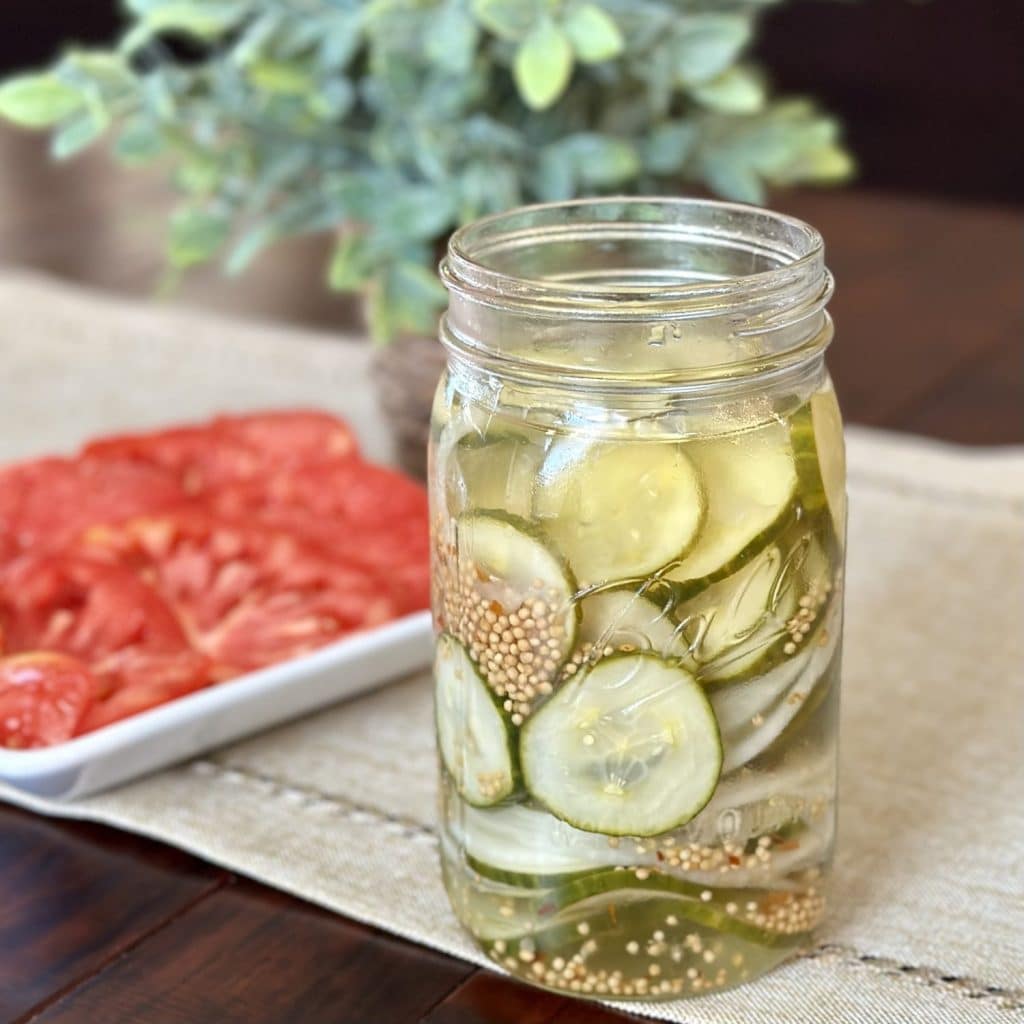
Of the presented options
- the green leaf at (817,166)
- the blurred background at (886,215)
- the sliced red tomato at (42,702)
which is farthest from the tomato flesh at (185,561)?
the blurred background at (886,215)

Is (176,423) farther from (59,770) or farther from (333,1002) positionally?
(333,1002)

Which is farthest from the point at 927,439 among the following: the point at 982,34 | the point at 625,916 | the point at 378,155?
the point at 982,34

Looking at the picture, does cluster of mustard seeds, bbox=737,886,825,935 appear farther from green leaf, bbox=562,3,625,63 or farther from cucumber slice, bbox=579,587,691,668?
green leaf, bbox=562,3,625,63

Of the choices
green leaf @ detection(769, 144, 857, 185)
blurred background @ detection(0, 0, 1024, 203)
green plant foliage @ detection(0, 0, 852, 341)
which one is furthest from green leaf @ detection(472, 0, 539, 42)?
blurred background @ detection(0, 0, 1024, 203)

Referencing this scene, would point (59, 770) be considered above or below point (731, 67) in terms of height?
below

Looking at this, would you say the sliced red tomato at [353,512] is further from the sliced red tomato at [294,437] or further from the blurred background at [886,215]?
the blurred background at [886,215]
